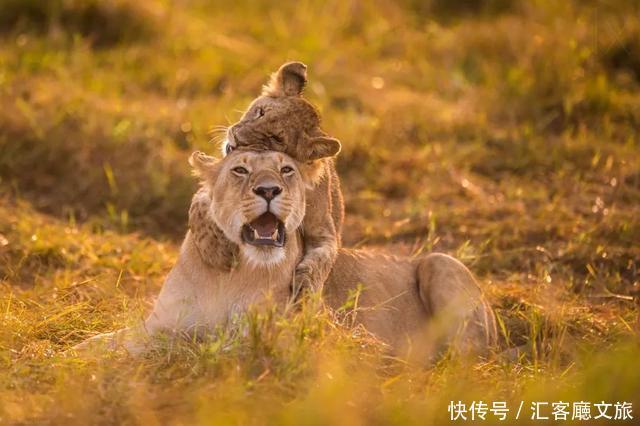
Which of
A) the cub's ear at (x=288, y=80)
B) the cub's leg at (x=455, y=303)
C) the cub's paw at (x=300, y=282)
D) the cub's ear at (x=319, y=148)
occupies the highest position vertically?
the cub's ear at (x=288, y=80)

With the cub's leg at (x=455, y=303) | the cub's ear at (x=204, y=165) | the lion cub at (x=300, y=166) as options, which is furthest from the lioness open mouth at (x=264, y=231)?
the cub's leg at (x=455, y=303)

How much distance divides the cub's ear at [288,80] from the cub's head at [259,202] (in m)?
0.91

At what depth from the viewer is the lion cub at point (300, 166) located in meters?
4.72

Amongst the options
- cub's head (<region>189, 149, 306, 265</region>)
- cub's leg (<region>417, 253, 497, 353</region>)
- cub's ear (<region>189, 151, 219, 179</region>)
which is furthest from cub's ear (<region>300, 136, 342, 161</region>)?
cub's leg (<region>417, 253, 497, 353</region>)

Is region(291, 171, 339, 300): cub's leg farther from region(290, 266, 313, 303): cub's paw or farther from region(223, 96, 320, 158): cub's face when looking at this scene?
region(223, 96, 320, 158): cub's face

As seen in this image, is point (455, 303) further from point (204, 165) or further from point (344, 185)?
point (344, 185)

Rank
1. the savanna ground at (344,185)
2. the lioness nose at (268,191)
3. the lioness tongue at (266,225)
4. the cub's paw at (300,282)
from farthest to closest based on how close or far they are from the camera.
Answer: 1. the cub's paw at (300,282)
2. the lioness tongue at (266,225)
3. the lioness nose at (268,191)
4. the savanna ground at (344,185)

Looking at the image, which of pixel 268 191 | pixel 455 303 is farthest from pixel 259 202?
pixel 455 303

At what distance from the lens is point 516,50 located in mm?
10117

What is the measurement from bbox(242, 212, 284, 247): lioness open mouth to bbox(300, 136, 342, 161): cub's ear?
0.42 m

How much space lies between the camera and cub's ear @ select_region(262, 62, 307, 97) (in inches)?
218

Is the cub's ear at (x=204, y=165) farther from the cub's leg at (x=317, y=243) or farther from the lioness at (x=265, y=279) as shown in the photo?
the cub's leg at (x=317, y=243)

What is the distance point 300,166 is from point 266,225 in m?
0.39

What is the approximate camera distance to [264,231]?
4492 millimetres
